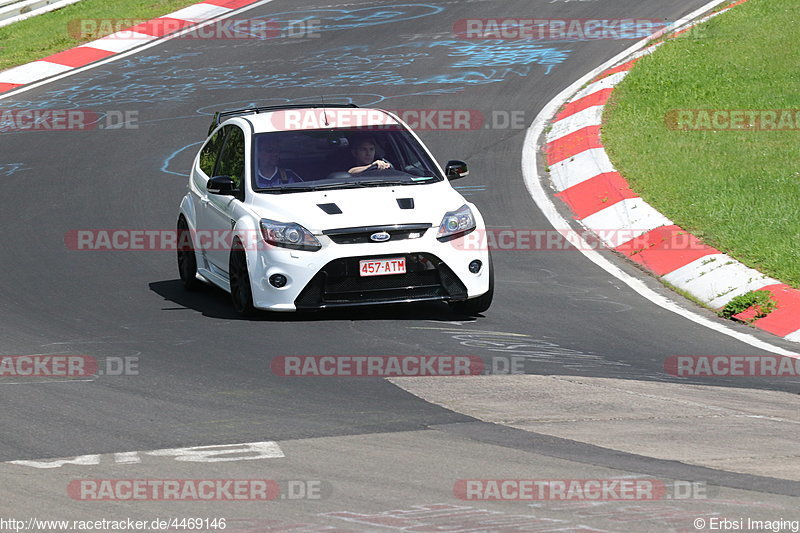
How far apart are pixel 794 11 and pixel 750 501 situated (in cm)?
1713

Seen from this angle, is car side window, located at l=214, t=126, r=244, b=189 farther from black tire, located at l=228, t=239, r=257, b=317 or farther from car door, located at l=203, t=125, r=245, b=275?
black tire, located at l=228, t=239, r=257, b=317

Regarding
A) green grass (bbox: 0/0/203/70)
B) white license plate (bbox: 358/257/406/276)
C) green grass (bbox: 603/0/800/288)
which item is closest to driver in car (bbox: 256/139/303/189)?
white license plate (bbox: 358/257/406/276)

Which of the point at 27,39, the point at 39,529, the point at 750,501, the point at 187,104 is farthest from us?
the point at 27,39

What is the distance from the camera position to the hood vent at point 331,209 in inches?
378

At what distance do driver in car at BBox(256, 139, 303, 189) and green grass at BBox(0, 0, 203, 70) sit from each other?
42.8 ft

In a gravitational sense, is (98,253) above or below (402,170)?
below

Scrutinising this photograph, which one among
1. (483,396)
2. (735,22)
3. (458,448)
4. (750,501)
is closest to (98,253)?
(483,396)

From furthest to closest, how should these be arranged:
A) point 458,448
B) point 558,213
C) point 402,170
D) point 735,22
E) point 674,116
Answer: point 735,22, point 674,116, point 558,213, point 402,170, point 458,448

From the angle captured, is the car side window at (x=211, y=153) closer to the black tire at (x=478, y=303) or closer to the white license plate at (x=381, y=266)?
the white license plate at (x=381, y=266)

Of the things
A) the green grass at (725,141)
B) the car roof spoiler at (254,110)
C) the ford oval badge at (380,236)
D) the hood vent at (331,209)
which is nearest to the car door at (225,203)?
the car roof spoiler at (254,110)

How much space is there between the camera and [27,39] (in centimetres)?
2388

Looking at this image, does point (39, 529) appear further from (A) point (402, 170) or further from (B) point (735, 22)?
(B) point (735, 22)

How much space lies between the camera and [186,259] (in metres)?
11.3

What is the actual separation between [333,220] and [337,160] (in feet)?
3.43
